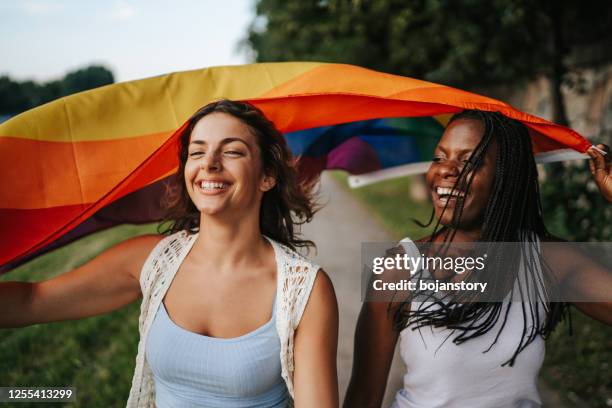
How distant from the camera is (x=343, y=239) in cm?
906

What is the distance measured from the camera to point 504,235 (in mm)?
2092

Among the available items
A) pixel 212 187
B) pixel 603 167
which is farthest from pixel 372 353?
pixel 603 167

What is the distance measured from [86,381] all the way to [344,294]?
113 inches

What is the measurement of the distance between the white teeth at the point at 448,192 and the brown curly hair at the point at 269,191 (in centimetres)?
59

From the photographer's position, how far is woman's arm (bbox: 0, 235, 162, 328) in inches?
81.9

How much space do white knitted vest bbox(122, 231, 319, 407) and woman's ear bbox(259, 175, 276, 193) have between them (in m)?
0.21

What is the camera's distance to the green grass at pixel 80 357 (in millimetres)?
4031

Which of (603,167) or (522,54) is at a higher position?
(522,54)

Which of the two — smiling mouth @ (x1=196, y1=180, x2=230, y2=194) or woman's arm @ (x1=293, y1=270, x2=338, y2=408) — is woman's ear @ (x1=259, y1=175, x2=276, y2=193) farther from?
Result: woman's arm @ (x1=293, y1=270, x2=338, y2=408)

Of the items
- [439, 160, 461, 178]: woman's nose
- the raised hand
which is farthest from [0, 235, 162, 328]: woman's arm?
the raised hand

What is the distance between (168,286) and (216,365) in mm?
359

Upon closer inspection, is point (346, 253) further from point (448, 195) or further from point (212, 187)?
point (212, 187)

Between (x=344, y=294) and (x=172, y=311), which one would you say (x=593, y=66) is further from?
(x=172, y=311)

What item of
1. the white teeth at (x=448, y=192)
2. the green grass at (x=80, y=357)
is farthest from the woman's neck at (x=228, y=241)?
Answer: the green grass at (x=80, y=357)
